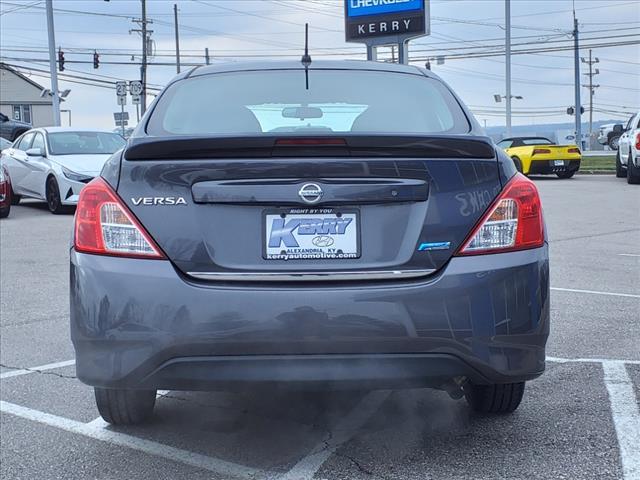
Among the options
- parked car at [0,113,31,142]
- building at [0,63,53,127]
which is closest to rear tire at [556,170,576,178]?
parked car at [0,113,31,142]

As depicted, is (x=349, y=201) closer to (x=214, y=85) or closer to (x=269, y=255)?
(x=269, y=255)

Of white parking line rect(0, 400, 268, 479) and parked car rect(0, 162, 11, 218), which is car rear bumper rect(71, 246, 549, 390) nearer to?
white parking line rect(0, 400, 268, 479)

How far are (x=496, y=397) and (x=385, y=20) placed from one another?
19.2 metres

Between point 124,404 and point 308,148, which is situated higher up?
→ point 308,148

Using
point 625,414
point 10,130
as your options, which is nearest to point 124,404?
point 625,414

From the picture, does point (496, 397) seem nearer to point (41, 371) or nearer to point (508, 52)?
point (41, 371)

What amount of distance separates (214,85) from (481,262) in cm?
163

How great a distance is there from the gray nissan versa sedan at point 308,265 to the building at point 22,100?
228ft

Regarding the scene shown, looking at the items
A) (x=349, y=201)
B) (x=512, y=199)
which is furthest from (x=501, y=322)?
(x=349, y=201)

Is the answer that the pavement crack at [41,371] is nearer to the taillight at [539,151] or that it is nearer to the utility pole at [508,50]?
the taillight at [539,151]

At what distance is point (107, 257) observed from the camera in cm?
298

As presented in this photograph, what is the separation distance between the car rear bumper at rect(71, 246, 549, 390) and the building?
69.6 meters

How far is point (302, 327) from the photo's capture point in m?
2.80

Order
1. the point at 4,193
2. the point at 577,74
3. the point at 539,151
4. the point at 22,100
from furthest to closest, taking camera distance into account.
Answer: the point at 22,100 < the point at 577,74 < the point at 539,151 < the point at 4,193
